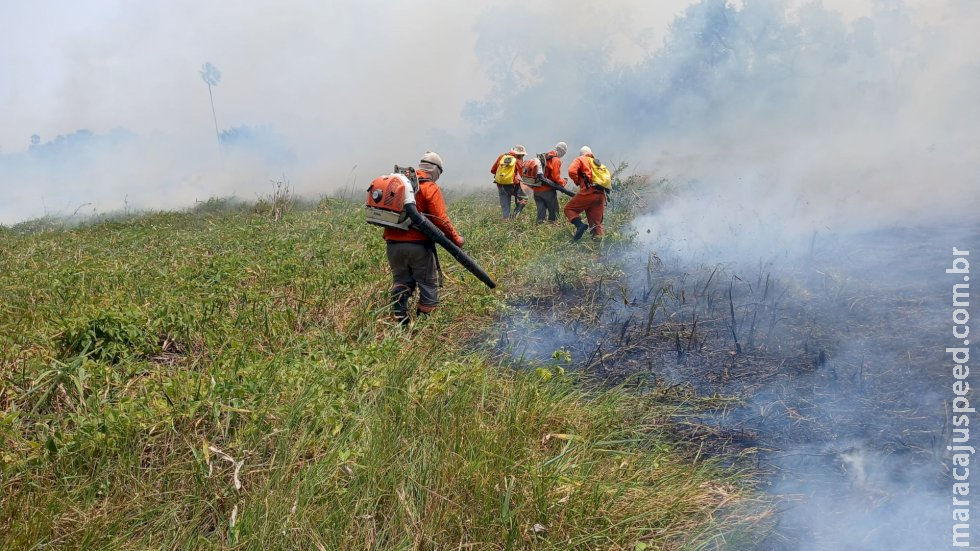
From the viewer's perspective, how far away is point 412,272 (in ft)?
20.1

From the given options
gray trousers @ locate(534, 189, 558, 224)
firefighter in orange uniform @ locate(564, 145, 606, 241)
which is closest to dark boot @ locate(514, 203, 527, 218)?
gray trousers @ locate(534, 189, 558, 224)

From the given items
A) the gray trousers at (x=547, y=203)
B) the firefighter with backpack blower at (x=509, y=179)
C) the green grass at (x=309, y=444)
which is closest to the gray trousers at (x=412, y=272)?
the green grass at (x=309, y=444)

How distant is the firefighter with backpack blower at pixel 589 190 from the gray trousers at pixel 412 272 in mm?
4060

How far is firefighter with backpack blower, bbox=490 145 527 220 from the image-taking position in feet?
40.8

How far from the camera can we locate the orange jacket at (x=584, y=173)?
9445 mm

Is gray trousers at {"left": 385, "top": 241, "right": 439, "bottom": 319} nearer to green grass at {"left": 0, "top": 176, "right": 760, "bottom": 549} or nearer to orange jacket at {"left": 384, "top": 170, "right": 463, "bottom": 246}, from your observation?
orange jacket at {"left": 384, "top": 170, "right": 463, "bottom": 246}

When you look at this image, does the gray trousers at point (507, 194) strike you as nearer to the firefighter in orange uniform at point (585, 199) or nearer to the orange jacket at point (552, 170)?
the orange jacket at point (552, 170)

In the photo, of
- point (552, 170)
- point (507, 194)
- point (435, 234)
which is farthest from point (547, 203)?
point (435, 234)

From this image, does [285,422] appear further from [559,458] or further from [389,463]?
[559,458]

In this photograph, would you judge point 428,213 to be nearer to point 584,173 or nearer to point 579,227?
point 584,173

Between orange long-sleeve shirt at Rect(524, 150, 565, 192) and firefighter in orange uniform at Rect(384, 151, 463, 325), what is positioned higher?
orange long-sleeve shirt at Rect(524, 150, 565, 192)

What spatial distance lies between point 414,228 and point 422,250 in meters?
0.25

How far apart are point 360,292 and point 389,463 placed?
3.61 metres

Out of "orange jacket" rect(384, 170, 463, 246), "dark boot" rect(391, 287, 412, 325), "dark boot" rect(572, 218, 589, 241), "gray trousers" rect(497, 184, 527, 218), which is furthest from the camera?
"gray trousers" rect(497, 184, 527, 218)
